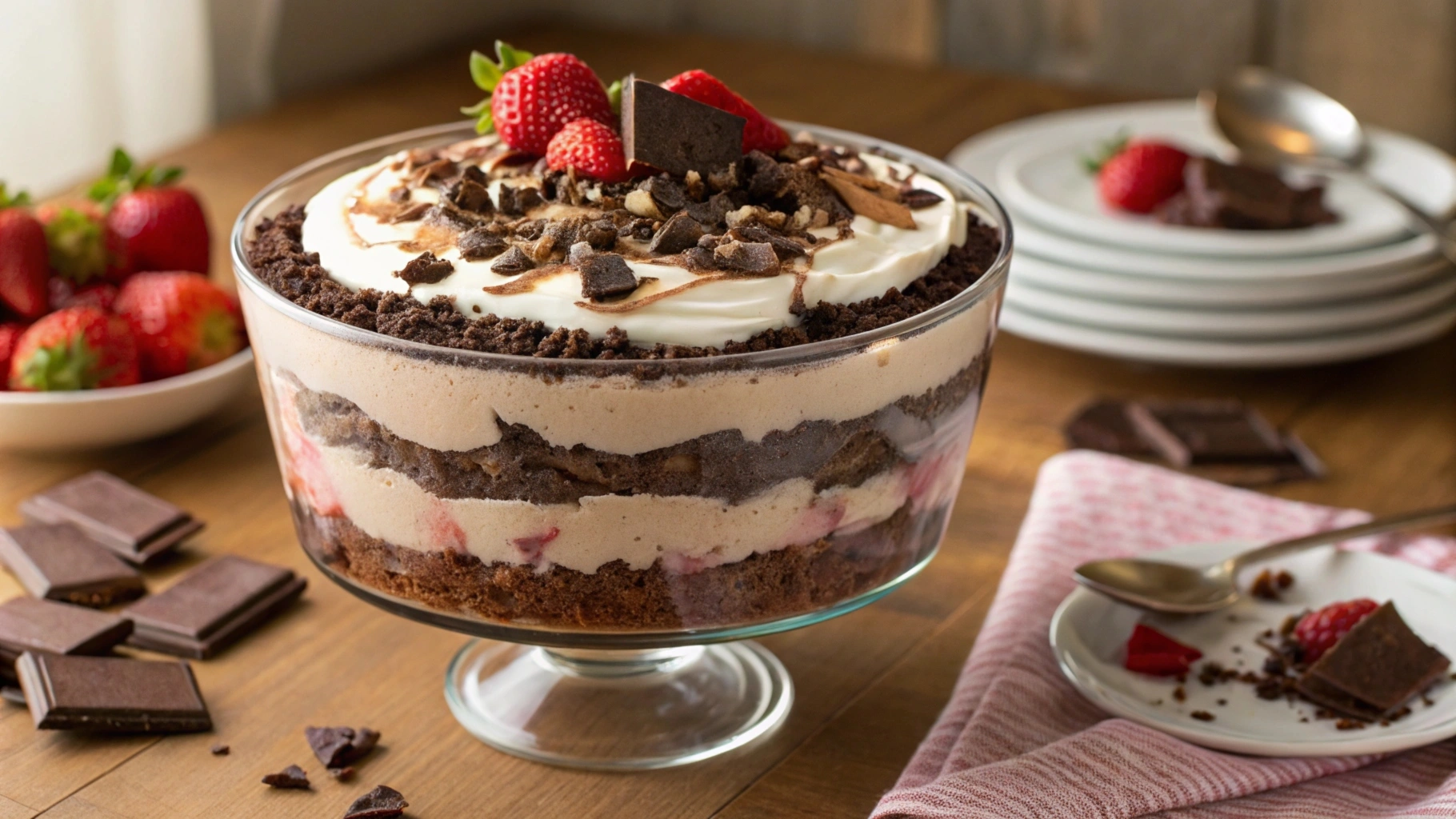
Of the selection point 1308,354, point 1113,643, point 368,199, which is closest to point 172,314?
point 368,199

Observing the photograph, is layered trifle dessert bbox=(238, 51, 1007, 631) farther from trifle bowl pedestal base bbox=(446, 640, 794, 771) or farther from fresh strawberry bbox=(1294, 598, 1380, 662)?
fresh strawberry bbox=(1294, 598, 1380, 662)

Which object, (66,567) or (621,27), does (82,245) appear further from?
(621,27)

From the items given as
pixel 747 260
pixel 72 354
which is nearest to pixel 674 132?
pixel 747 260

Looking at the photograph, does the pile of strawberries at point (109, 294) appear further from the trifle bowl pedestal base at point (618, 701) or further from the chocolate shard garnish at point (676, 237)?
the chocolate shard garnish at point (676, 237)

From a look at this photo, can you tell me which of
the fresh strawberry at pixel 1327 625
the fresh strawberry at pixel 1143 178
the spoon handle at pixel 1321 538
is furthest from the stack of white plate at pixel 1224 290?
the fresh strawberry at pixel 1327 625

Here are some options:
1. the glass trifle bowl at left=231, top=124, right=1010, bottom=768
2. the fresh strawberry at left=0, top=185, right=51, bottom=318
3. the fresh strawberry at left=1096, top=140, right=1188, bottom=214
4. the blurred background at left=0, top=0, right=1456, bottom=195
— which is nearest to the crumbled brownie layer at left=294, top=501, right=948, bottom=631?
the glass trifle bowl at left=231, top=124, right=1010, bottom=768

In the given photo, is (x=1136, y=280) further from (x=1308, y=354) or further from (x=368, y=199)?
(x=368, y=199)
